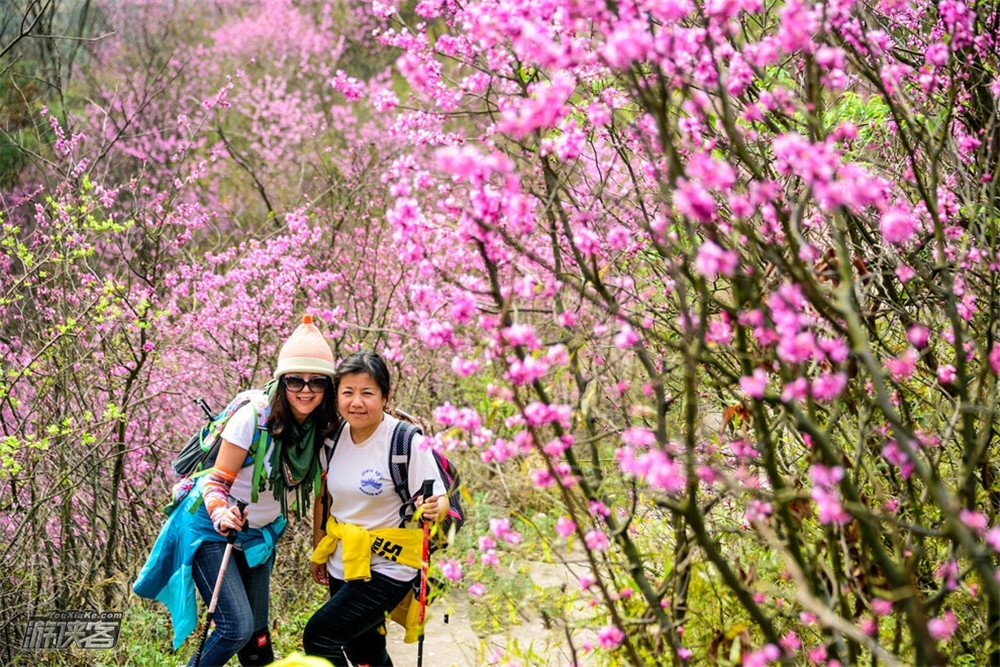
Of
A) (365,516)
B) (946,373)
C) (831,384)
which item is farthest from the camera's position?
(365,516)

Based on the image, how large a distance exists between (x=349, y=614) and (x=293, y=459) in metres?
0.68

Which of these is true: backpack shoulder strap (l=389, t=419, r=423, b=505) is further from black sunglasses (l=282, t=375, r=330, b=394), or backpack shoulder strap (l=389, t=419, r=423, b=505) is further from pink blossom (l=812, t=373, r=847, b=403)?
pink blossom (l=812, t=373, r=847, b=403)

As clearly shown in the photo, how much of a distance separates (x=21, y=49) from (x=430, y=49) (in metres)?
10.6

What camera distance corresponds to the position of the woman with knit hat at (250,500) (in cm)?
408

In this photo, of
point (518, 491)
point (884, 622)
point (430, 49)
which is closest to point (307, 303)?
point (518, 491)

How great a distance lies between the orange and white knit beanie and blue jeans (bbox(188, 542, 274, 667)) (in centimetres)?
79

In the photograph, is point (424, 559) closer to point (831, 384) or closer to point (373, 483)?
point (373, 483)

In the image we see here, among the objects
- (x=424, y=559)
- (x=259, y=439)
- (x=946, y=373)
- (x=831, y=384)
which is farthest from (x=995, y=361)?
(x=259, y=439)

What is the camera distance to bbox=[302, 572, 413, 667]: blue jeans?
13.6ft

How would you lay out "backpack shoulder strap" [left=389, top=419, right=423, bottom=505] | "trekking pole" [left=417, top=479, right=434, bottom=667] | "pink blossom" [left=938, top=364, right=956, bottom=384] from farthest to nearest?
1. "backpack shoulder strap" [left=389, top=419, right=423, bottom=505]
2. "trekking pole" [left=417, top=479, right=434, bottom=667]
3. "pink blossom" [left=938, top=364, right=956, bottom=384]

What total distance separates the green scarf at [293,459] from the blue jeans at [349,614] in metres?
0.44

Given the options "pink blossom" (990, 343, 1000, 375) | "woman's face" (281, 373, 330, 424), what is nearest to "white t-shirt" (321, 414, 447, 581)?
"woman's face" (281, 373, 330, 424)

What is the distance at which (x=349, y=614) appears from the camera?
416 cm

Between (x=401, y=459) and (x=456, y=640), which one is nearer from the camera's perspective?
(x=401, y=459)
